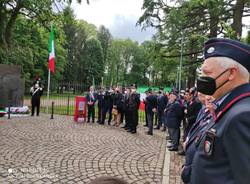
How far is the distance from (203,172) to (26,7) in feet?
71.9

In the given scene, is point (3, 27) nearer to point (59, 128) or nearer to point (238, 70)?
point (59, 128)

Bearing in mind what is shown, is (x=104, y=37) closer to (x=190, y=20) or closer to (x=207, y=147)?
(x=190, y=20)

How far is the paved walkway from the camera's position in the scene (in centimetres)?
680

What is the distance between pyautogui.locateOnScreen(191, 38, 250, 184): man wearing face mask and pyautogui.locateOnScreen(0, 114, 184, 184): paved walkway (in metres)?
4.71

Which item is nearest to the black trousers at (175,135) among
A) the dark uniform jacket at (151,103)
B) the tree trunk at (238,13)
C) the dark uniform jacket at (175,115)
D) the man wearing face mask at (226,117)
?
the dark uniform jacket at (175,115)

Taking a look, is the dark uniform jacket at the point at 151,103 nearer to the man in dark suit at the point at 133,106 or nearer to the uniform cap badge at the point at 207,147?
the man in dark suit at the point at 133,106

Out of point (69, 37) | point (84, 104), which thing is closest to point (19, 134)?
point (84, 104)

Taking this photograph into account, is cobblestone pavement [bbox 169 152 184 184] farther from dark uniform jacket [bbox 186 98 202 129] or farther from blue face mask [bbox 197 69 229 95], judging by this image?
blue face mask [bbox 197 69 229 95]

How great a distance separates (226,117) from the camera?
6.53 feet

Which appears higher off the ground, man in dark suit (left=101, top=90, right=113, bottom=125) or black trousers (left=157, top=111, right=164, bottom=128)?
man in dark suit (left=101, top=90, right=113, bottom=125)

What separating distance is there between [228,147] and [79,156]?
695 centimetres

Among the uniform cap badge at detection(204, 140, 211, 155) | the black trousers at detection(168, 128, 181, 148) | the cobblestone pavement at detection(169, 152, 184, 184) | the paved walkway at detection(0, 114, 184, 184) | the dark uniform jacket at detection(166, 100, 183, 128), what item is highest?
the uniform cap badge at detection(204, 140, 211, 155)

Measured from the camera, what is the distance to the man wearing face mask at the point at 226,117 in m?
1.86

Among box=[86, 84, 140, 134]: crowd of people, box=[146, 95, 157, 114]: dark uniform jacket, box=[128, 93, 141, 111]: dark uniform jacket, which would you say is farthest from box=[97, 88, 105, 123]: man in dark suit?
box=[146, 95, 157, 114]: dark uniform jacket
